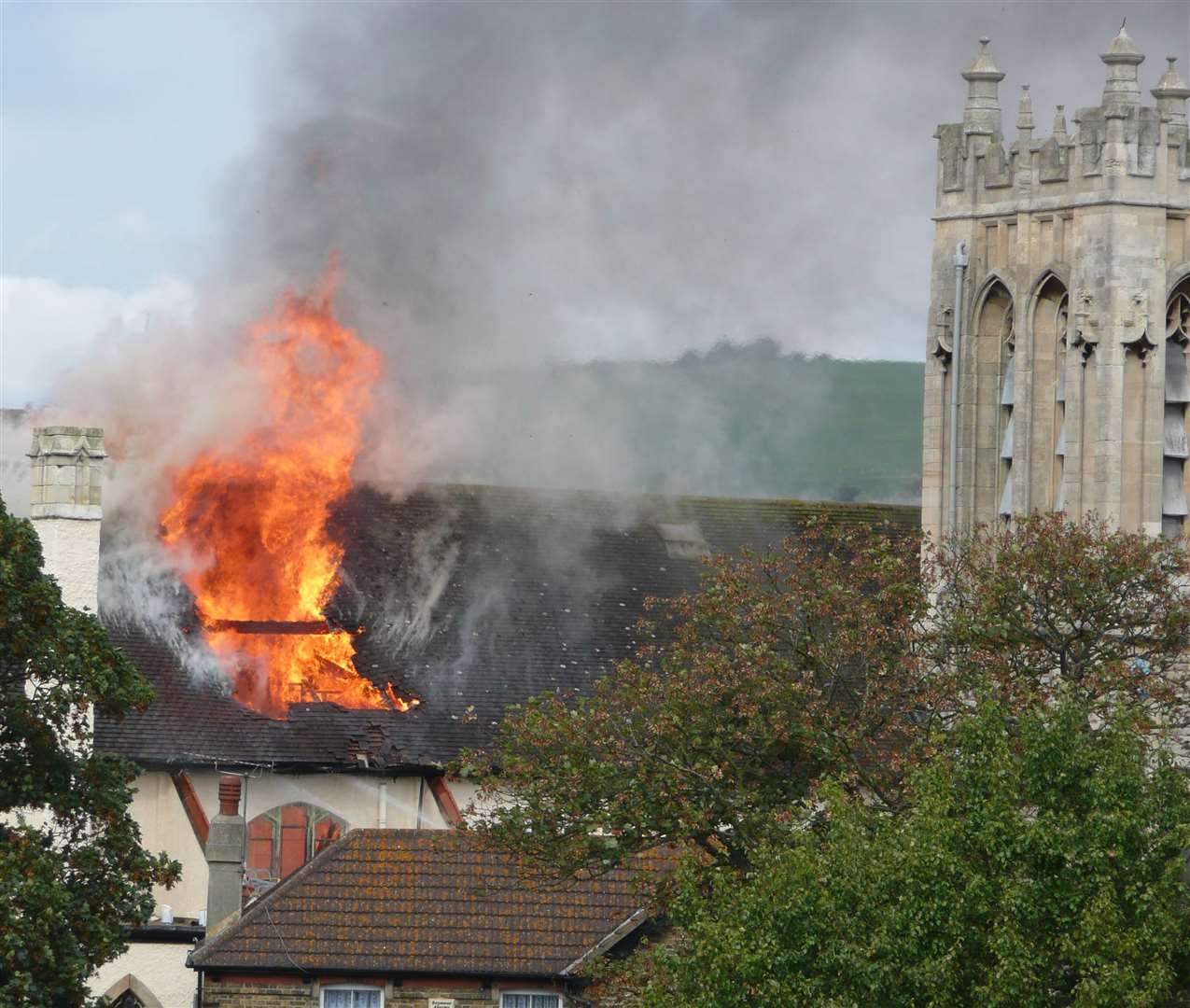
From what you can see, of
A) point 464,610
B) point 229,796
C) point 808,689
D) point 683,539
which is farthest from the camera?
point 683,539

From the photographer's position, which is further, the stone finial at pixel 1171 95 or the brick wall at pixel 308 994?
the stone finial at pixel 1171 95

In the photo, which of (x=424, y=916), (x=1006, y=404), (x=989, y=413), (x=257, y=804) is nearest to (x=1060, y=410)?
(x=1006, y=404)

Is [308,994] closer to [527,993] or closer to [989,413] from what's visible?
[527,993]

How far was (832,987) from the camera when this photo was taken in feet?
123

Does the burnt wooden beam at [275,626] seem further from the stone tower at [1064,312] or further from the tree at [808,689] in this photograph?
the tree at [808,689]

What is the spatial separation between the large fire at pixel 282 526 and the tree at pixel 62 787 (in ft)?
73.3

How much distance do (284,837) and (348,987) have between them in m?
12.4

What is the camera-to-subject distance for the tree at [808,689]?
149 ft

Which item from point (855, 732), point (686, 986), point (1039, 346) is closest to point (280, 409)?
point (1039, 346)

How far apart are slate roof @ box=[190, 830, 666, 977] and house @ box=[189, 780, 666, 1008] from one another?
15 millimetres

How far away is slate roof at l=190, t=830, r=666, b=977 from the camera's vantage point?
49969 mm

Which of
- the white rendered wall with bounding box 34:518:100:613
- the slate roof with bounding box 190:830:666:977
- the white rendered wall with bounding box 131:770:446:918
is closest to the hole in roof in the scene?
the white rendered wall with bounding box 131:770:446:918

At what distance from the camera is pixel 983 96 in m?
64.4

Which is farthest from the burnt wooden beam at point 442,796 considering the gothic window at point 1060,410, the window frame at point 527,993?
the gothic window at point 1060,410
